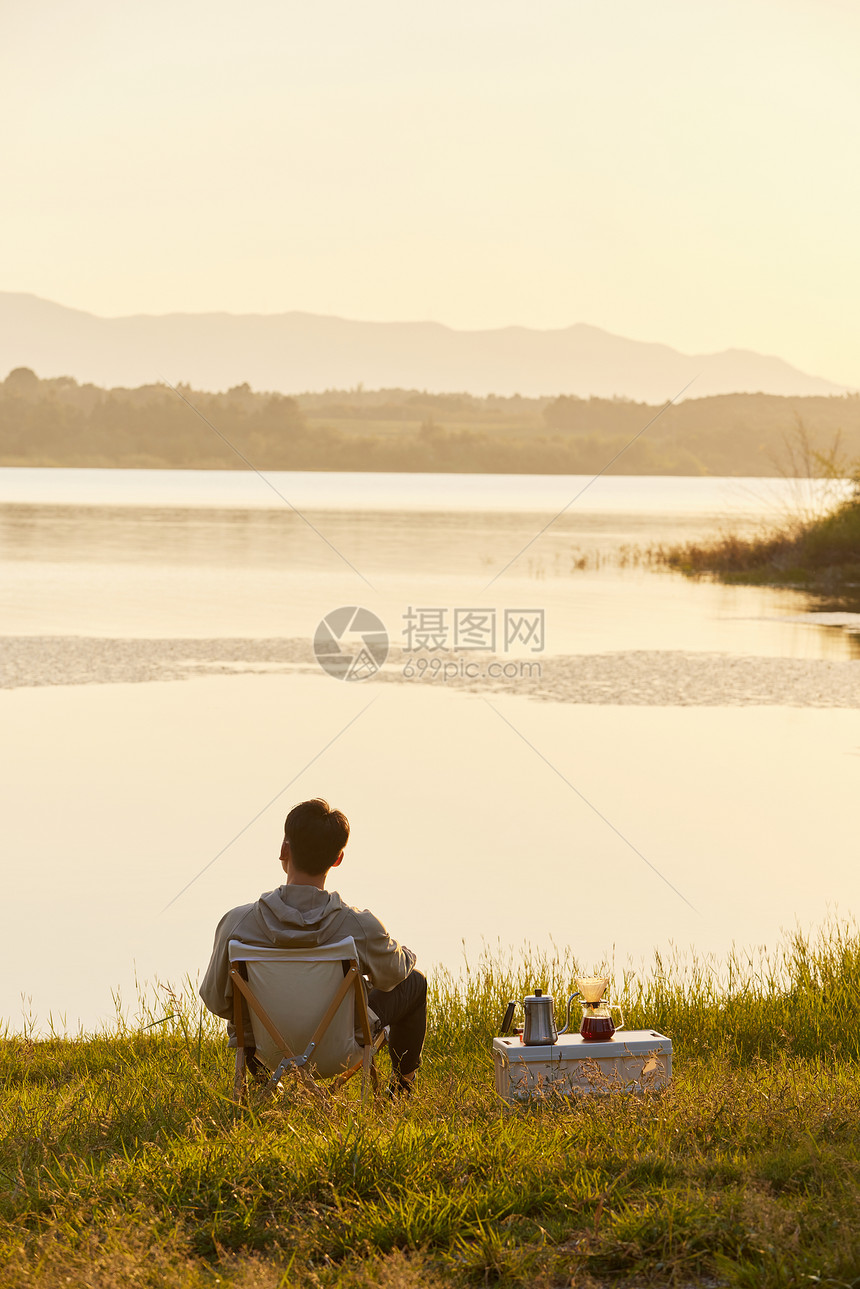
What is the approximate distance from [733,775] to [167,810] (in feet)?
14.1

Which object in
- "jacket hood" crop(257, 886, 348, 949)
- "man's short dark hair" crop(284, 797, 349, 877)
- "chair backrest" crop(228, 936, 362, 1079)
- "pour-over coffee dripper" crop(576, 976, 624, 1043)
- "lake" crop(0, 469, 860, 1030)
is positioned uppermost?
"man's short dark hair" crop(284, 797, 349, 877)

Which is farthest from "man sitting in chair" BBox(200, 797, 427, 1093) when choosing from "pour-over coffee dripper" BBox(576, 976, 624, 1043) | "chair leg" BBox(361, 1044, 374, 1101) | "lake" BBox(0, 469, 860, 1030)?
"lake" BBox(0, 469, 860, 1030)

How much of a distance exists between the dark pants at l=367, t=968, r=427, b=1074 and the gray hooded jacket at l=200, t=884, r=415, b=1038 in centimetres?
24

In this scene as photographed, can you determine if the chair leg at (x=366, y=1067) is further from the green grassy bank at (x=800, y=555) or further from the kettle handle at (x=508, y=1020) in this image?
the green grassy bank at (x=800, y=555)

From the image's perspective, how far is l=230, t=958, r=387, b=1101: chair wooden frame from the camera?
134 inches

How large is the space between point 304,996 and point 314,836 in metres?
0.39

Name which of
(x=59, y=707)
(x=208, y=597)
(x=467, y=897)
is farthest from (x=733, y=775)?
(x=208, y=597)

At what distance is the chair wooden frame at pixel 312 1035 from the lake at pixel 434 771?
2.57m

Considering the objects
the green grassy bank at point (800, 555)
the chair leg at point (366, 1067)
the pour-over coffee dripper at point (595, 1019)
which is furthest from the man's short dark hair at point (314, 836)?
the green grassy bank at point (800, 555)

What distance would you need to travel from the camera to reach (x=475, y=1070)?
423cm

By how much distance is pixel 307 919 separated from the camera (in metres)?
3.45

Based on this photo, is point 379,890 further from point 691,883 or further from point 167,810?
point 167,810

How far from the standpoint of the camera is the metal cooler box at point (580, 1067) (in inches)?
140

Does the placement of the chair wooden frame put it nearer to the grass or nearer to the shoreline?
the grass
